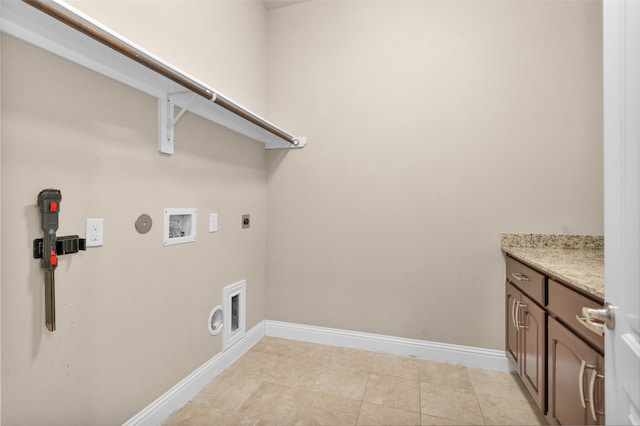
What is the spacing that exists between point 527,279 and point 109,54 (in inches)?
86.5

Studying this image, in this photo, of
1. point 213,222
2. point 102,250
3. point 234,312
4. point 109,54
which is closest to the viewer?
point 109,54

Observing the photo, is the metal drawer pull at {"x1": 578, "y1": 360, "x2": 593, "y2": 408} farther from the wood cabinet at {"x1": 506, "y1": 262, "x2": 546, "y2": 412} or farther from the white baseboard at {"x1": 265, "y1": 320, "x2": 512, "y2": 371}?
the white baseboard at {"x1": 265, "y1": 320, "x2": 512, "y2": 371}

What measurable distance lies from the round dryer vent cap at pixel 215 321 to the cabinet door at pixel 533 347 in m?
1.78

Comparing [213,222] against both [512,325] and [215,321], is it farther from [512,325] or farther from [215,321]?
[512,325]

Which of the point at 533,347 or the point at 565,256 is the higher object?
the point at 565,256

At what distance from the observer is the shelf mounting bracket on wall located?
0.88m

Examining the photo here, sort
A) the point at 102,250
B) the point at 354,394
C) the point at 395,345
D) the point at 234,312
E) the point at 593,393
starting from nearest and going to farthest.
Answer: the point at 593,393 → the point at 102,250 → the point at 354,394 → the point at 234,312 → the point at 395,345

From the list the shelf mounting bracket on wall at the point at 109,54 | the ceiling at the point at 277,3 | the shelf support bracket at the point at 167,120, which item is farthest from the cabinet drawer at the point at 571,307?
the ceiling at the point at 277,3

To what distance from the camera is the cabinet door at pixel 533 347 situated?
1413 mm

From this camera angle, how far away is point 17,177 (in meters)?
0.96

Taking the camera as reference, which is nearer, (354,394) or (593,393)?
(593,393)

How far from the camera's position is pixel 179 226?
1.66 m

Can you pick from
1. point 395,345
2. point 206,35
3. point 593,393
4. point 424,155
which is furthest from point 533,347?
point 206,35

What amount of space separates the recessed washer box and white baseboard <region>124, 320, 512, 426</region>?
0.78m
